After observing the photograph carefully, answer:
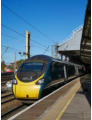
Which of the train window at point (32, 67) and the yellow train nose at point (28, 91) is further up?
the train window at point (32, 67)

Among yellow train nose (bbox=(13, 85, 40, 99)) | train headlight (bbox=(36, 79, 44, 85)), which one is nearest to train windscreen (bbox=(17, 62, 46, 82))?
train headlight (bbox=(36, 79, 44, 85))

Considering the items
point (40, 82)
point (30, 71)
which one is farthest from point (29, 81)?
point (30, 71)

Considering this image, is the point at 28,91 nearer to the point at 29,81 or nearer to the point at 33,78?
the point at 29,81

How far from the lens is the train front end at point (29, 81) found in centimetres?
973

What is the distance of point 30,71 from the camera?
10.8 metres

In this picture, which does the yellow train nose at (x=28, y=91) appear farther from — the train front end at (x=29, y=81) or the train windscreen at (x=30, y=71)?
the train windscreen at (x=30, y=71)

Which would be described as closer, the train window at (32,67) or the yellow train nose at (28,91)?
the yellow train nose at (28,91)

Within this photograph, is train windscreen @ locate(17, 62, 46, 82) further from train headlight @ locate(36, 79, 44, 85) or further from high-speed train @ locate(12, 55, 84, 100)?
train headlight @ locate(36, 79, 44, 85)

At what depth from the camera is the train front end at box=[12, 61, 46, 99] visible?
31.9 feet

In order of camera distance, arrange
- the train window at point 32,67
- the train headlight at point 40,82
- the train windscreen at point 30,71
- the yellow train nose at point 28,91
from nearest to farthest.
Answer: the yellow train nose at point 28,91, the train headlight at point 40,82, the train windscreen at point 30,71, the train window at point 32,67

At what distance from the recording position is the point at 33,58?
12.0m

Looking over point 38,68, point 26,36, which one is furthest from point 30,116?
point 26,36

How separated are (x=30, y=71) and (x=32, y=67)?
394 mm

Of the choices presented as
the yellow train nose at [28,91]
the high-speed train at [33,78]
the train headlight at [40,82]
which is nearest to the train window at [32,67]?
the high-speed train at [33,78]
